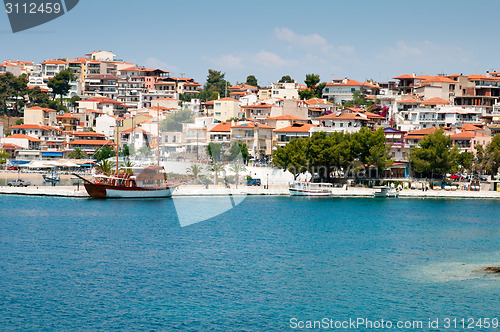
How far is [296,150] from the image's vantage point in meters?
72.8

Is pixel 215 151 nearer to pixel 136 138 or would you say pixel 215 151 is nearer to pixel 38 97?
pixel 136 138

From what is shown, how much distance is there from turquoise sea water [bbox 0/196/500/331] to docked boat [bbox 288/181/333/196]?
39.3 ft

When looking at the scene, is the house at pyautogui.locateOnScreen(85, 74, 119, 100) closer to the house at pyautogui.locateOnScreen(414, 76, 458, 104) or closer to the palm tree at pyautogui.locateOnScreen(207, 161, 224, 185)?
the house at pyautogui.locateOnScreen(414, 76, 458, 104)

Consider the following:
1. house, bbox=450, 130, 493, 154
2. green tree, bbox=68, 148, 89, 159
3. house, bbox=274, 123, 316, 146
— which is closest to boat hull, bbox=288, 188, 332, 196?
house, bbox=274, 123, 316, 146

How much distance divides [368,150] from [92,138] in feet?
173

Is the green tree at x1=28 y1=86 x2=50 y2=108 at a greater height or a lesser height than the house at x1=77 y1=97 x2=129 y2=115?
greater

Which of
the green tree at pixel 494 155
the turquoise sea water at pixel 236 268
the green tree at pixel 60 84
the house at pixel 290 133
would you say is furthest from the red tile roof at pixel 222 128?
the green tree at pixel 60 84

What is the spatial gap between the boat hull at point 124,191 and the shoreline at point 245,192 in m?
0.93

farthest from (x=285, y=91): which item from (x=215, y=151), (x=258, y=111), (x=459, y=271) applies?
(x=459, y=271)

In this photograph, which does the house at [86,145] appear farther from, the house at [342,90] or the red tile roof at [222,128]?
the house at [342,90]

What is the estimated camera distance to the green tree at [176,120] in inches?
3863

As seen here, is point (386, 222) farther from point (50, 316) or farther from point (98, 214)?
point (50, 316)

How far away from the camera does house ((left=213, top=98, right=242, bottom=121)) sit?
109 meters

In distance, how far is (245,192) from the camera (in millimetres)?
65188
